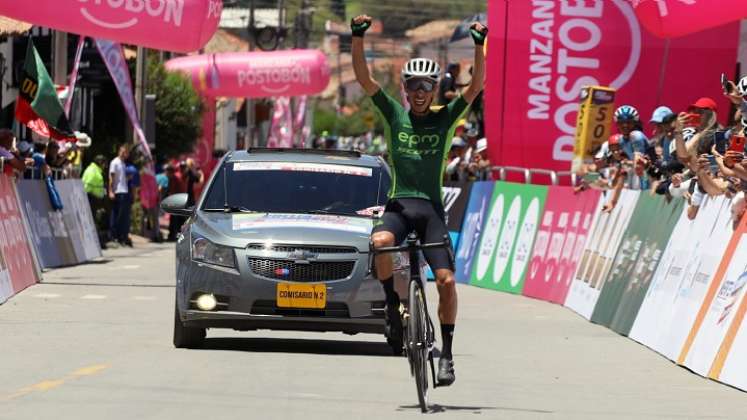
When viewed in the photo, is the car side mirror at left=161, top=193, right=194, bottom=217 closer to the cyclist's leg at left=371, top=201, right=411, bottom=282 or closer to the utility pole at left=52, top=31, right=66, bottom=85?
the cyclist's leg at left=371, top=201, right=411, bottom=282

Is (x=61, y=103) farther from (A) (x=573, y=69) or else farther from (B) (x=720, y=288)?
(B) (x=720, y=288)

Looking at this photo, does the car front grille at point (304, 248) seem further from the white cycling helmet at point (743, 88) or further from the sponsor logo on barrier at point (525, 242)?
the sponsor logo on barrier at point (525, 242)

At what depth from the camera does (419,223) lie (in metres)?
10.8

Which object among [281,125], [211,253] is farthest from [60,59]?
[281,125]

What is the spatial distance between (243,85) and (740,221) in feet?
119

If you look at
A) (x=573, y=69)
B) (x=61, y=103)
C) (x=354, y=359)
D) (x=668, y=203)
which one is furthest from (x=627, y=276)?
(x=61, y=103)

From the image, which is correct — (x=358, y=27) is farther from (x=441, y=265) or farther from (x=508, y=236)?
(x=508, y=236)

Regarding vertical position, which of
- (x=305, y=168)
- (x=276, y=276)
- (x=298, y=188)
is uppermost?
(x=305, y=168)

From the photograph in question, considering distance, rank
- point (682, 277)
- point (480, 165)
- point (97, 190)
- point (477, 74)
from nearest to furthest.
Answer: point (477, 74) → point (682, 277) → point (480, 165) → point (97, 190)

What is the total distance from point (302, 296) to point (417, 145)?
2.63 meters

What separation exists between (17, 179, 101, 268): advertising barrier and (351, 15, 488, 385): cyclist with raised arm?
41.0 ft

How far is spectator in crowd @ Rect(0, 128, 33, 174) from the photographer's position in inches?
892

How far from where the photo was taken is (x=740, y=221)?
1323 cm

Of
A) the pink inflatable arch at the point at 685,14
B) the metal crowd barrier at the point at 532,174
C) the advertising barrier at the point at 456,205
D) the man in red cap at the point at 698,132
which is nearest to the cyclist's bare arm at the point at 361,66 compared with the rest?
the man in red cap at the point at 698,132
